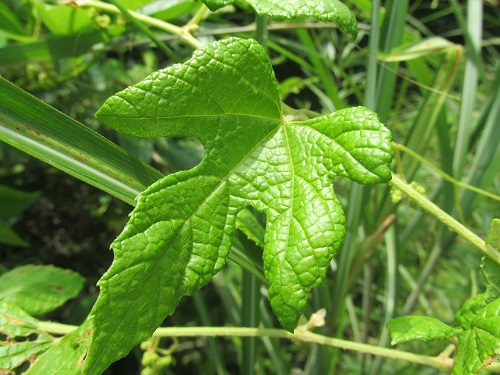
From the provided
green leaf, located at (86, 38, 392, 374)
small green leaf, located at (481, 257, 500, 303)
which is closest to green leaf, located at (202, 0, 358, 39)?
green leaf, located at (86, 38, 392, 374)

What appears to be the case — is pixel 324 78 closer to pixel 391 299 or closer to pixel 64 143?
pixel 391 299

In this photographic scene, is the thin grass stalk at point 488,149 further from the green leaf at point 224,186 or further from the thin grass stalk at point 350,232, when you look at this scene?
the green leaf at point 224,186

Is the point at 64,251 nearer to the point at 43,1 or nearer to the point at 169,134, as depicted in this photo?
the point at 43,1

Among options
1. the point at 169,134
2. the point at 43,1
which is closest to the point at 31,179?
the point at 43,1

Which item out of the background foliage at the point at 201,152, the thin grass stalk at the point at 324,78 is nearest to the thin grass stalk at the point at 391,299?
the background foliage at the point at 201,152

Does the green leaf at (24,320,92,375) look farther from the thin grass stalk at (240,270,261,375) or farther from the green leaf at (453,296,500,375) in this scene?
the green leaf at (453,296,500,375)

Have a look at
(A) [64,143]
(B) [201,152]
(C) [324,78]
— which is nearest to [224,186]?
(A) [64,143]
